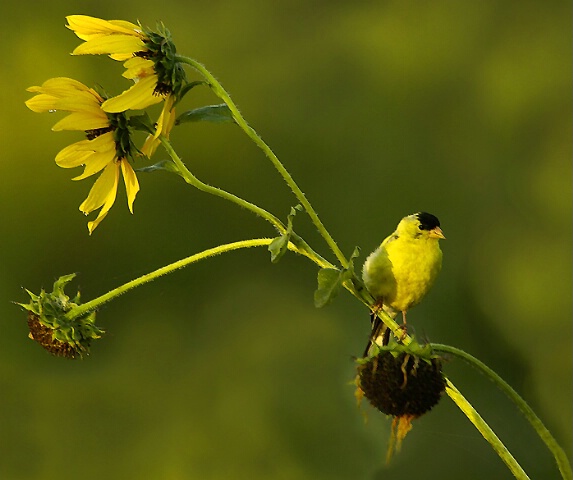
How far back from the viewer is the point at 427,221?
5.38 ft

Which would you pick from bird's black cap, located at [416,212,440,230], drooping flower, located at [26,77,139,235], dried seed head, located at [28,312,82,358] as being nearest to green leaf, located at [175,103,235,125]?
drooping flower, located at [26,77,139,235]

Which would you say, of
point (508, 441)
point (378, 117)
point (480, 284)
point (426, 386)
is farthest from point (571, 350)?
point (426, 386)

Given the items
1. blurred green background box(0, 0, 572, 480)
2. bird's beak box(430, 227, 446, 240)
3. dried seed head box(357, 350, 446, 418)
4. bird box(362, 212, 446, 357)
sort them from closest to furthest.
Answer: dried seed head box(357, 350, 446, 418)
bird box(362, 212, 446, 357)
bird's beak box(430, 227, 446, 240)
blurred green background box(0, 0, 572, 480)

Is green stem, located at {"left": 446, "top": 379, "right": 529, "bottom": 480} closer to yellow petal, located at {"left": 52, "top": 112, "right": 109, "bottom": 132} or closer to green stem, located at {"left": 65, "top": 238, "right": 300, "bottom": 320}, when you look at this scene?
green stem, located at {"left": 65, "top": 238, "right": 300, "bottom": 320}

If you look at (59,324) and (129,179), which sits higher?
(129,179)

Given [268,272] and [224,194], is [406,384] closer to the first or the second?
[224,194]

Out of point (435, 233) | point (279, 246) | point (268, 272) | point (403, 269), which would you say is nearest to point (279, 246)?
point (279, 246)

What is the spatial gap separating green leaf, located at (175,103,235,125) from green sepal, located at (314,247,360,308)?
0.74ft

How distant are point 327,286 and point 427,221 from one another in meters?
0.67

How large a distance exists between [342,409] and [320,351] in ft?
0.85

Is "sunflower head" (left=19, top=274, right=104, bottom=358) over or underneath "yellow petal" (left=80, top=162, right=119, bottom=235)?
underneath

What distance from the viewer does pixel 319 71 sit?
4.15 metres

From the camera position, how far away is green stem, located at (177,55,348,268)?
1.00 m

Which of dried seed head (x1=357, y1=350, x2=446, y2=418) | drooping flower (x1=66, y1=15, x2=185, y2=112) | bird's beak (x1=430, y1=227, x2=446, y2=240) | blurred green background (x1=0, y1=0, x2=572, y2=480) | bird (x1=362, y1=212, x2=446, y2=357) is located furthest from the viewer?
blurred green background (x1=0, y1=0, x2=572, y2=480)
